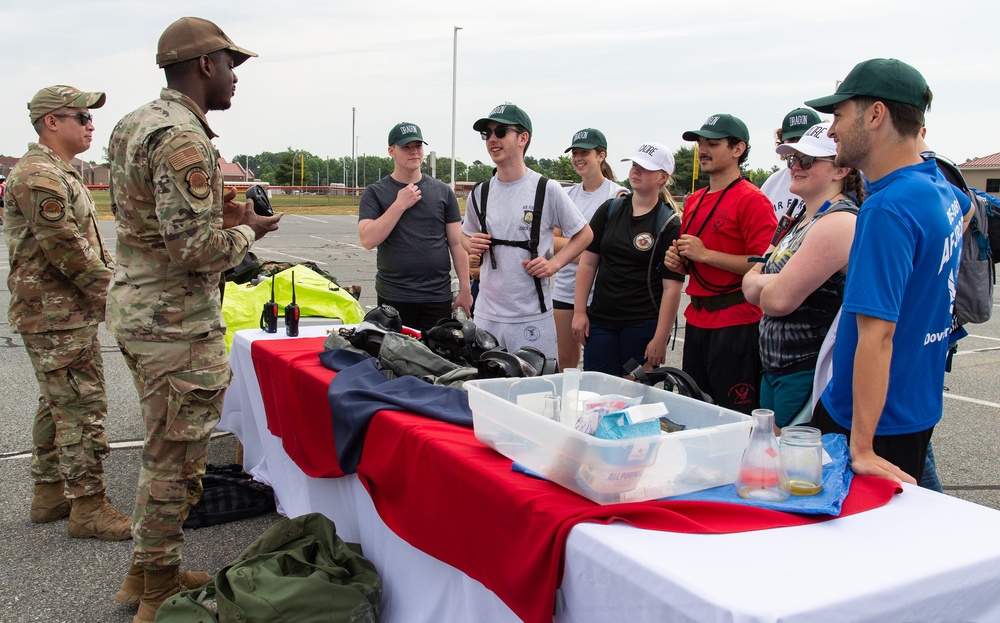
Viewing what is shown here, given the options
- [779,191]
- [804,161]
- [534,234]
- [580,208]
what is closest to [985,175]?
[779,191]

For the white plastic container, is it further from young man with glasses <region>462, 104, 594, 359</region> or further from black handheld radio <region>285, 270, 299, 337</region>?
black handheld radio <region>285, 270, 299, 337</region>

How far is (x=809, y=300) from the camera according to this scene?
2.71 metres

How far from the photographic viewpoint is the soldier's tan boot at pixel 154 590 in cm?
277

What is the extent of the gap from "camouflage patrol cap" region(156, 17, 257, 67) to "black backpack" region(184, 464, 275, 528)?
2.08 metres

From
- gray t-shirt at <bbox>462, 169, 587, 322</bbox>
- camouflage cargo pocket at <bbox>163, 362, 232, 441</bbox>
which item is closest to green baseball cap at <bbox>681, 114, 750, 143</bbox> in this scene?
gray t-shirt at <bbox>462, 169, 587, 322</bbox>

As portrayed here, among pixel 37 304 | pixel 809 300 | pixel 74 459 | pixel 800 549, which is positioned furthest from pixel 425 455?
pixel 37 304

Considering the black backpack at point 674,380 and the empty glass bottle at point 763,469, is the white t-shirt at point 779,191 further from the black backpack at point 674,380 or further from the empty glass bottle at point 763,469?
the empty glass bottle at point 763,469

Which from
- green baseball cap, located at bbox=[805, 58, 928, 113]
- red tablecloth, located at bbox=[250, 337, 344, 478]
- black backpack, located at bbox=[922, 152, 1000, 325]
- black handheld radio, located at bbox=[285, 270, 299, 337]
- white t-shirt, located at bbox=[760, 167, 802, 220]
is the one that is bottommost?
red tablecloth, located at bbox=[250, 337, 344, 478]

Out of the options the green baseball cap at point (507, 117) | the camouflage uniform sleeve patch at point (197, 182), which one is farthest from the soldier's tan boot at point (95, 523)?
the green baseball cap at point (507, 117)

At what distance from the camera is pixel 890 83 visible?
1.92 meters

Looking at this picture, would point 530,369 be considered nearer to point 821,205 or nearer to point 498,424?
point 498,424

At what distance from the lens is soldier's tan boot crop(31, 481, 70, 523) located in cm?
371

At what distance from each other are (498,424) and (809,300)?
1.33 meters

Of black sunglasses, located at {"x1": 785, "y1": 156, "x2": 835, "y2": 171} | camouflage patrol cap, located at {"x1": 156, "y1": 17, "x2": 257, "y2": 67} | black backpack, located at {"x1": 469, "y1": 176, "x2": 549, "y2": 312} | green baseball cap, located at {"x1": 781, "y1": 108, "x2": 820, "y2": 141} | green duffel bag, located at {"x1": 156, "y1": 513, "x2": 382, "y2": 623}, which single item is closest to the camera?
green duffel bag, located at {"x1": 156, "y1": 513, "x2": 382, "y2": 623}
